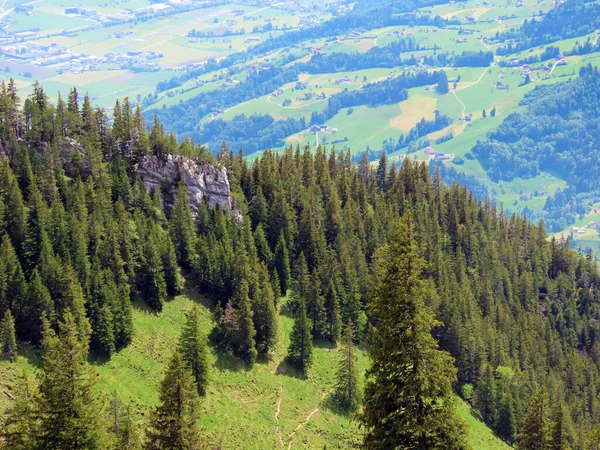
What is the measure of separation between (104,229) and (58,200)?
946 cm

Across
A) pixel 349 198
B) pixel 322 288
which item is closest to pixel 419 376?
pixel 322 288

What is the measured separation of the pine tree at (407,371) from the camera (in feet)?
101

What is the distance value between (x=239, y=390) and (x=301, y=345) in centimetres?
1478

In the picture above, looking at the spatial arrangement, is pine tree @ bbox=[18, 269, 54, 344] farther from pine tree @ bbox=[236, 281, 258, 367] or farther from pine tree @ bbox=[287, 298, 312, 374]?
pine tree @ bbox=[287, 298, 312, 374]

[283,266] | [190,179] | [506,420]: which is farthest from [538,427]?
[190,179]

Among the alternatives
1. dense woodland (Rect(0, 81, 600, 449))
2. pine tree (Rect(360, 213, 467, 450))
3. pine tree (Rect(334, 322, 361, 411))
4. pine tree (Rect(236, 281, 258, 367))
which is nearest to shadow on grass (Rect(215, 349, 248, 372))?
dense woodland (Rect(0, 81, 600, 449))

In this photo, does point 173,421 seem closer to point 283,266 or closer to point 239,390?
point 239,390

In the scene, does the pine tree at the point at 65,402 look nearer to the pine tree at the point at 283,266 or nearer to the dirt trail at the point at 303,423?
the dirt trail at the point at 303,423

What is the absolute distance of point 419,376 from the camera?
30516 mm

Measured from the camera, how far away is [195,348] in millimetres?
88438

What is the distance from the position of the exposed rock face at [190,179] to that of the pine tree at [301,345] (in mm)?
35902

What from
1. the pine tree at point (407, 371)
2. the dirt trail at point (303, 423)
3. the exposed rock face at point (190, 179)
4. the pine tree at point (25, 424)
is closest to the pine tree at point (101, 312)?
the dirt trail at point (303, 423)

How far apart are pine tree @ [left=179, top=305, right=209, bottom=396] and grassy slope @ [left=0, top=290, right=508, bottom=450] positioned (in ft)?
12.7

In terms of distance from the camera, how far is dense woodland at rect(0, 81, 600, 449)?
3959 cm
